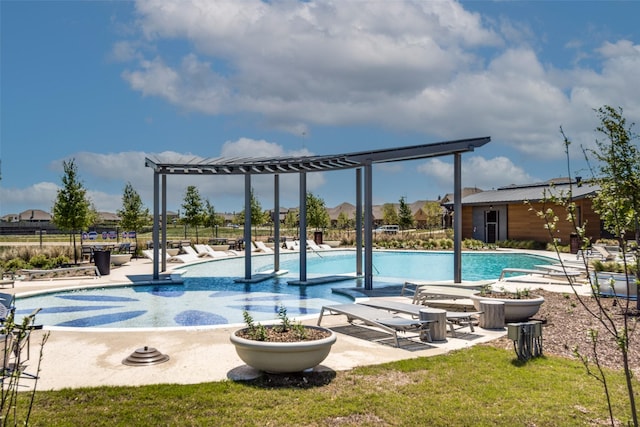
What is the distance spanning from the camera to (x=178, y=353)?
6.96 meters

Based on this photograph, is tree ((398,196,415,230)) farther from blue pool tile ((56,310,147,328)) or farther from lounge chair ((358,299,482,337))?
lounge chair ((358,299,482,337))

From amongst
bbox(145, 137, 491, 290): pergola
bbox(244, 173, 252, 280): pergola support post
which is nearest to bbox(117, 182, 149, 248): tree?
bbox(145, 137, 491, 290): pergola

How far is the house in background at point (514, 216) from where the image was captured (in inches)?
1136

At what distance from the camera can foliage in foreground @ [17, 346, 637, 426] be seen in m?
4.63

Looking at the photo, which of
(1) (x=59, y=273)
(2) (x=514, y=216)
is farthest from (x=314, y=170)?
(2) (x=514, y=216)

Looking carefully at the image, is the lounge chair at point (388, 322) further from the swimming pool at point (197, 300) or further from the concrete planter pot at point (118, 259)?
the concrete planter pot at point (118, 259)

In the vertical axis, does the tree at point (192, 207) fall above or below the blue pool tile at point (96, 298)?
above

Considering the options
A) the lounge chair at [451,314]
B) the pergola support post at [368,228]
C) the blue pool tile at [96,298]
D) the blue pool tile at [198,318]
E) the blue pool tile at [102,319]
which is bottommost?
the blue pool tile at [198,318]

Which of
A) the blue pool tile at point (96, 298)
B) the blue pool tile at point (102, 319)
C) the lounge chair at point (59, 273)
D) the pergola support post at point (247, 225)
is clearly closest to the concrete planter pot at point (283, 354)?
the blue pool tile at point (102, 319)

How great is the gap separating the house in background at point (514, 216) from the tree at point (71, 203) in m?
23.5

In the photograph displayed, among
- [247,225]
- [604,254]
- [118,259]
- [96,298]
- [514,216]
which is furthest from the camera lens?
[514,216]

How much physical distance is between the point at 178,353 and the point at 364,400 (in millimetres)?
3061

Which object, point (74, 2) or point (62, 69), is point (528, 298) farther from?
point (62, 69)

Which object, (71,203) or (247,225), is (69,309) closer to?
(247,225)
